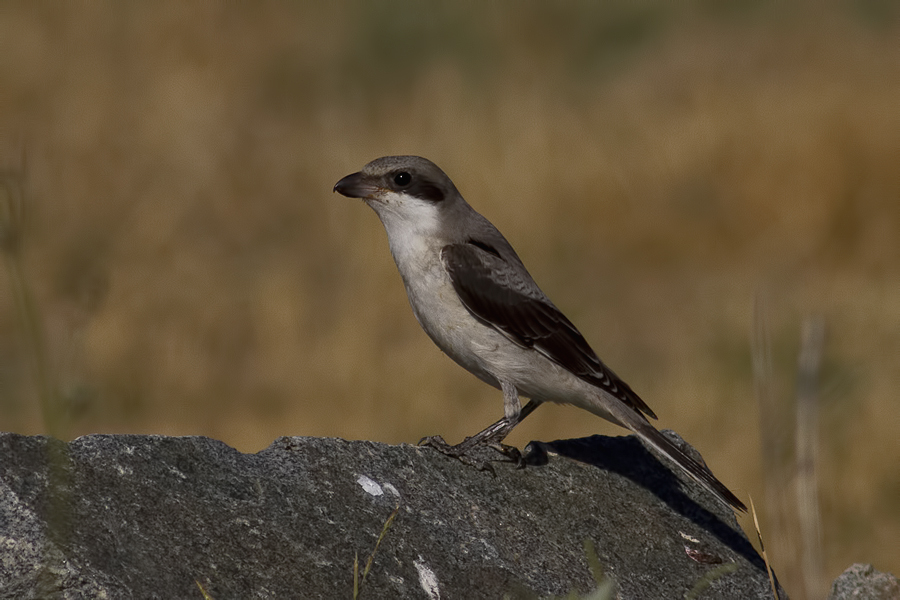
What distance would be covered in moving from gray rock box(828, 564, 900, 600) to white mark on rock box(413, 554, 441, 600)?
1552mm

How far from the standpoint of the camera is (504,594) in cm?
375

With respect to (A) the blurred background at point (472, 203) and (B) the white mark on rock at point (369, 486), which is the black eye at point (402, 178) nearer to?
(B) the white mark on rock at point (369, 486)

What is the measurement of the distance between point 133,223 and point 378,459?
8019 mm

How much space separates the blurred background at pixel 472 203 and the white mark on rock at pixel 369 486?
440cm

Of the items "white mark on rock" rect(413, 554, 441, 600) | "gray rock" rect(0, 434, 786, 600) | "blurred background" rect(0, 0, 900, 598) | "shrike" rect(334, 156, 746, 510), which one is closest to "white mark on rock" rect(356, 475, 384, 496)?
"gray rock" rect(0, 434, 786, 600)

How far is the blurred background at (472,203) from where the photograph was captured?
9.31m

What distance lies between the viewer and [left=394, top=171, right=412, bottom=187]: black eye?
559 cm

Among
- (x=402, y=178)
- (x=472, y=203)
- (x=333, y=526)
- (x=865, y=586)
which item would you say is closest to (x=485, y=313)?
(x=402, y=178)

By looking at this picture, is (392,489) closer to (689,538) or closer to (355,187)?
(689,538)

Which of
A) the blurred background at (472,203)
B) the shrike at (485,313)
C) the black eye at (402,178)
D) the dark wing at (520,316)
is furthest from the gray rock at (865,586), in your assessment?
the blurred background at (472,203)

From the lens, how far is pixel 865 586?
13.8 feet

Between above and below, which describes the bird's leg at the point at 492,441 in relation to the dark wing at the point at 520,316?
below

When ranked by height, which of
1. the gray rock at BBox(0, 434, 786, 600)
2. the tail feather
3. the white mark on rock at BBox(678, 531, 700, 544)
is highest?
the tail feather

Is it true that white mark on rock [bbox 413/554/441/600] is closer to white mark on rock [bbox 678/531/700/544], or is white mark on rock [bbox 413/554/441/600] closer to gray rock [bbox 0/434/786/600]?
gray rock [bbox 0/434/786/600]
